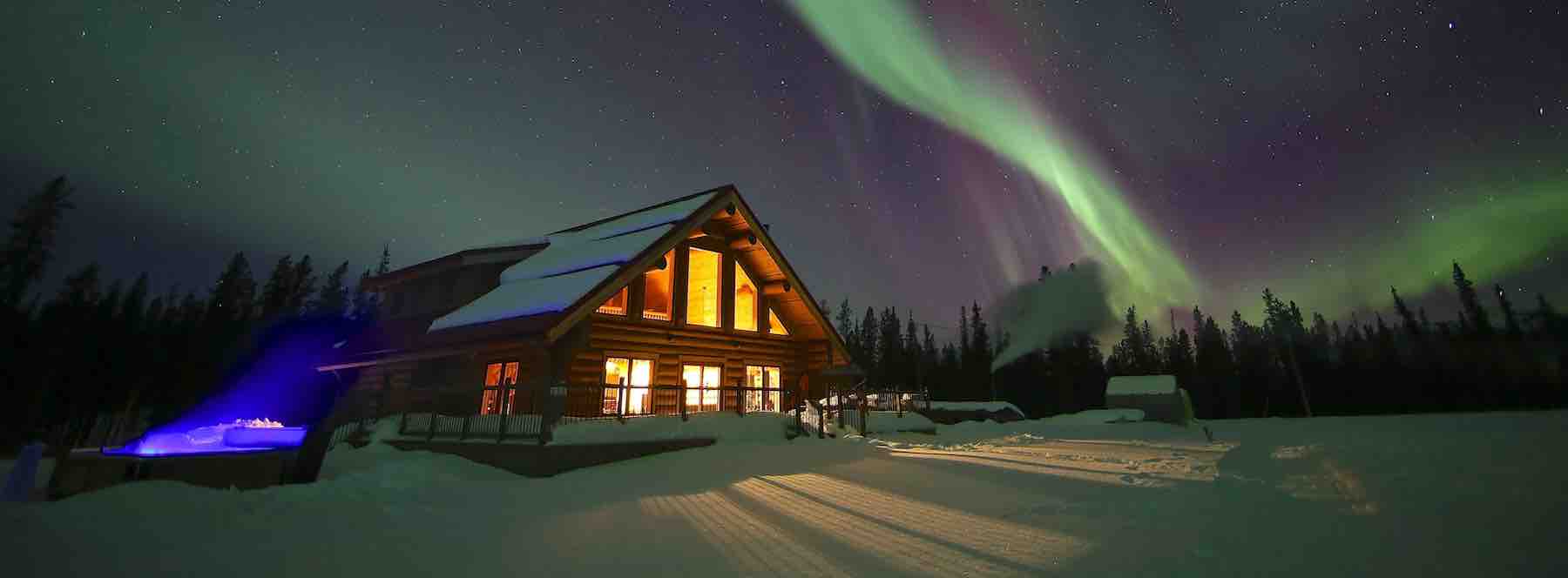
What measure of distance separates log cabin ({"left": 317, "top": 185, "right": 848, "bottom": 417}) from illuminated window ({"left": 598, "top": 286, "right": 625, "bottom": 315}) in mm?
42

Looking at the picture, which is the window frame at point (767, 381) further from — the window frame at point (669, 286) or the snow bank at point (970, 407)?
the snow bank at point (970, 407)

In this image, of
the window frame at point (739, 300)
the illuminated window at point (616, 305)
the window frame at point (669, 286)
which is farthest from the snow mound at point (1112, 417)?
the illuminated window at point (616, 305)

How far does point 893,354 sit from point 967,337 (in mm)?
17808

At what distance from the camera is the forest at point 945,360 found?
33.5 m

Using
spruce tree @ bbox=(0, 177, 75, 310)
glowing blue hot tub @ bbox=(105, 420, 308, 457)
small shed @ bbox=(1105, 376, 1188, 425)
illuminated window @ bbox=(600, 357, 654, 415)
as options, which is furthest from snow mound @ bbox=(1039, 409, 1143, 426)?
spruce tree @ bbox=(0, 177, 75, 310)

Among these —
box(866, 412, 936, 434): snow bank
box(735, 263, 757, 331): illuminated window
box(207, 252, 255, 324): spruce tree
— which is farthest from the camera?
box(207, 252, 255, 324): spruce tree

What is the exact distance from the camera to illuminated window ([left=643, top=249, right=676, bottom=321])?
17.5m

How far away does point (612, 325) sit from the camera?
1622 centimetres

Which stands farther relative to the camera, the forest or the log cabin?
the forest

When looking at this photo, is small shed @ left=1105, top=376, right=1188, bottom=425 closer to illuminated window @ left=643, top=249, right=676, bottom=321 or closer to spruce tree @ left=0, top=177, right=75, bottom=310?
illuminated window @ left=643, top=249, right=676, bottom=321

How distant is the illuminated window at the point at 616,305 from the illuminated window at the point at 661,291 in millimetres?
Result: 831

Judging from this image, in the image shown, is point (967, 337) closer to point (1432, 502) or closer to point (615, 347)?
point (615, 347)

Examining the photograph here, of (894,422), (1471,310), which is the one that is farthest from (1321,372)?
(894,422)

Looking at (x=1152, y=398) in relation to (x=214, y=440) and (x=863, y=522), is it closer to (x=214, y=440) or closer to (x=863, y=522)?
(x=863, y=522)
